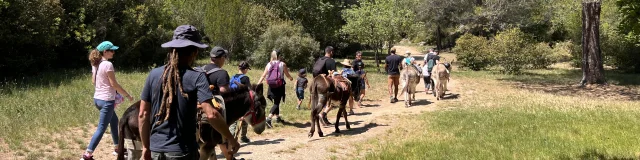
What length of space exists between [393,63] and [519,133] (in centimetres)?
536

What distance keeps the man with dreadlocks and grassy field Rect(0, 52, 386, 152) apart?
16.8ft

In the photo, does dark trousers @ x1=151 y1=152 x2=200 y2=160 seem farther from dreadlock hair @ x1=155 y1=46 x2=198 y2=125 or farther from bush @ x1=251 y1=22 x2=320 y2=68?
bush @ x1=251 y1=22 x2=320 y2=68

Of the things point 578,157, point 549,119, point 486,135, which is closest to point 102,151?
point 486,135

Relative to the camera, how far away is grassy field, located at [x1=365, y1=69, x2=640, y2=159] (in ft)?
23.6

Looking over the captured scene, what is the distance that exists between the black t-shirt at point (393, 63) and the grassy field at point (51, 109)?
2196 mm


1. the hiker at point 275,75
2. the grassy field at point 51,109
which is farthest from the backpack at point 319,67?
the grassy field at point 51,109

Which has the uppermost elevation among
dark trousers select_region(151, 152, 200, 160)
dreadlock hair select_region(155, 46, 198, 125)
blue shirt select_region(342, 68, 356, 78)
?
dreadlock hair select_region(155, 46, 198, 125)

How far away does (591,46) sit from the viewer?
19.8 m

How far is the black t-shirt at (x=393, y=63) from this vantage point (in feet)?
44.2

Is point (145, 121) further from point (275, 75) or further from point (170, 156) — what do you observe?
point (275, 75)

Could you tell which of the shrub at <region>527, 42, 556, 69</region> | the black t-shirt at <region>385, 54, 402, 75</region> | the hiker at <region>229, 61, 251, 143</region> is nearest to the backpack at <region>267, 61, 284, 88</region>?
the hiker at <region>229, 61, 251, 143</region>

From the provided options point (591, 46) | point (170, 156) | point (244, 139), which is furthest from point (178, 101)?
point (591, 46)

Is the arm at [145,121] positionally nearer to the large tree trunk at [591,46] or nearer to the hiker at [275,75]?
the hiker at [275,75]

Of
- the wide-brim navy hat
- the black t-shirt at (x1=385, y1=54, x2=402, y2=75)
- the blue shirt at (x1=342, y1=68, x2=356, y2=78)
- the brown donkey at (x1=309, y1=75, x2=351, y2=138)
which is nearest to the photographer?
the wide-brim navy hat
